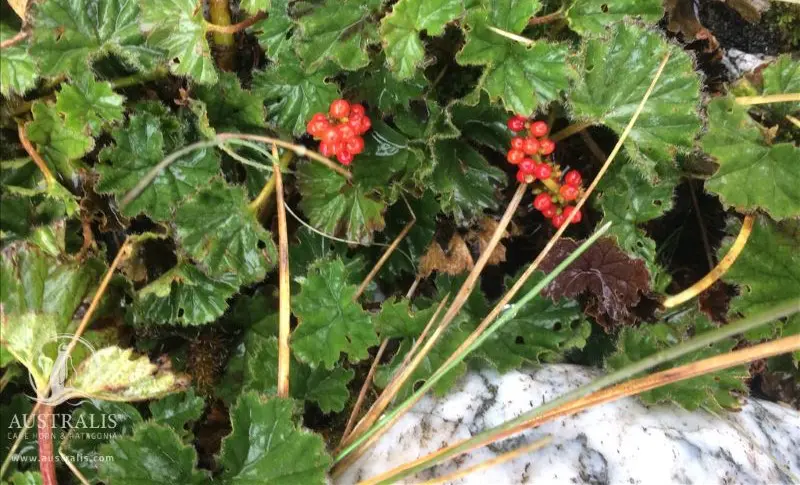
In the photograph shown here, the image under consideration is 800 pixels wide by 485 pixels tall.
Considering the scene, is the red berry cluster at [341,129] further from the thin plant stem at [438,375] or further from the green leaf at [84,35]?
the thin plant stem at [438,375]

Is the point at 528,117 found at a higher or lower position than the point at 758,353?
higher

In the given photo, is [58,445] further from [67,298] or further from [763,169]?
[763,169]

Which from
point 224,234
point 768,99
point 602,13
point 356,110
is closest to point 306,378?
point 224,234

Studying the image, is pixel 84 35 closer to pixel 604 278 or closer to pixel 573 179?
pixel 573 179

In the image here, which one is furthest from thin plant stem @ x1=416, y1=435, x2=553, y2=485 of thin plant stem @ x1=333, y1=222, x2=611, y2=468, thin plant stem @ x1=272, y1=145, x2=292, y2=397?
thin plant stem @ x1=272, y1=145, x2=292, y2=397

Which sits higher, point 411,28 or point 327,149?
point 411,28

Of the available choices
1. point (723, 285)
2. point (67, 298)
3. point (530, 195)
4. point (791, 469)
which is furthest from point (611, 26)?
point (67, 298)

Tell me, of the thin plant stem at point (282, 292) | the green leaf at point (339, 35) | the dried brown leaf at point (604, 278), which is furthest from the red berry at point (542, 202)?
the thin plant stem at point (282, 292)
